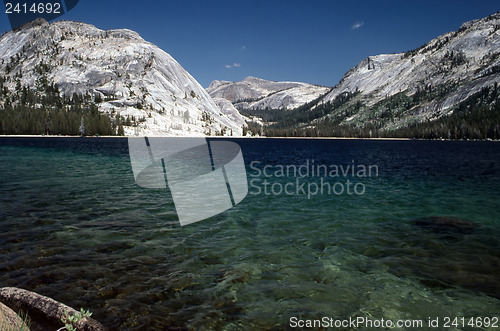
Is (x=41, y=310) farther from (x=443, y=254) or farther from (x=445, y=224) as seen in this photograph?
(x=445, y=224)

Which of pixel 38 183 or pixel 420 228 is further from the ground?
pixel 38 183

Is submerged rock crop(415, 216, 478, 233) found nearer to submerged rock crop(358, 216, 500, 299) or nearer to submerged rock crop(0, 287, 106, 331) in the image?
Result: submerged rock crop(358, 216, 500, 299)

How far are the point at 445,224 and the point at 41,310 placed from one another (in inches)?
813

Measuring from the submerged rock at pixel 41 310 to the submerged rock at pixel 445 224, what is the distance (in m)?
18.1

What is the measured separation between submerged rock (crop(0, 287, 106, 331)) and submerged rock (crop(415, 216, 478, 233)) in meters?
18.1

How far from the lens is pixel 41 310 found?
6074 mm

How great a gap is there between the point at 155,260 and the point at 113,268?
1615 millimetres

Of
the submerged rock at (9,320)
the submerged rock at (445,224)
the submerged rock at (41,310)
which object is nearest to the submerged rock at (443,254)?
the submerged rock at (445,224)

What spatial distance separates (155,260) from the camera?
12188mm

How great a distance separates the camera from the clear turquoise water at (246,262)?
9047mm

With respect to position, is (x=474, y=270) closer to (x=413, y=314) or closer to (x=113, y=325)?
(x=413, y=314)

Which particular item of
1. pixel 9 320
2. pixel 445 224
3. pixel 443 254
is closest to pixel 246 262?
pixel 9 320

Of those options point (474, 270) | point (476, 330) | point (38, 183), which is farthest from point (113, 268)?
point (38, 183)

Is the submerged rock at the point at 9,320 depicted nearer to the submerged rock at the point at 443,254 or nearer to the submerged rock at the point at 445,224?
the submerged rock at the point at 443,254
